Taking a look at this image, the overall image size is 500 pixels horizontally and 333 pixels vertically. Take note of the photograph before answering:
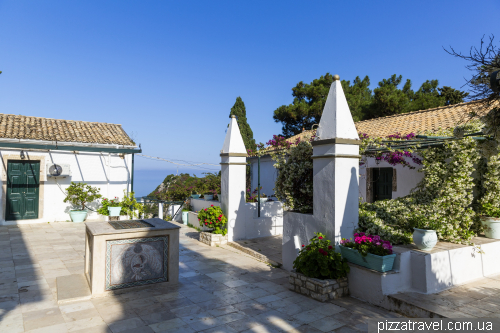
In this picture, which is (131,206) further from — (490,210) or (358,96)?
(358,96)

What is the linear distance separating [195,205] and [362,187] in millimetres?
5478

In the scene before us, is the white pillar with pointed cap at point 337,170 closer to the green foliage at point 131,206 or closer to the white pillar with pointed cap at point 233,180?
the white pillar with pointed cap at point 233,180

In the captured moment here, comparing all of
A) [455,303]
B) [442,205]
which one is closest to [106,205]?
[442,205]

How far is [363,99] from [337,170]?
→ 14858 mm

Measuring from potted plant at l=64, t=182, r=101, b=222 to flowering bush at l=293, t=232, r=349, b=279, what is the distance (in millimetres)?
9172

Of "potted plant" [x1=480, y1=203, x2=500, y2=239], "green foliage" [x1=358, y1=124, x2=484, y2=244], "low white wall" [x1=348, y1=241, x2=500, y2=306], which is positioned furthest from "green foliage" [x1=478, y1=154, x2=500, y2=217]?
"low white wall" [x1=348, y1=241, x2=500, y2=306]

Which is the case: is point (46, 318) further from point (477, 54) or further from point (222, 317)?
point (477, 54)

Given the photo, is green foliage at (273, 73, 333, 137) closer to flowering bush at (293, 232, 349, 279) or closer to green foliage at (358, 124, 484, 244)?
green foliage at (358, 124, 484, 244)

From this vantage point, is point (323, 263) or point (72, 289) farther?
point (72, 289)

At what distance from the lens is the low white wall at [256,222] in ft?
27.4

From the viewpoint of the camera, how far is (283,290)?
493 cm

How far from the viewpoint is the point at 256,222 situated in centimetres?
865

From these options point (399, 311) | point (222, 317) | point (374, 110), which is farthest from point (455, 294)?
point (374, 110)

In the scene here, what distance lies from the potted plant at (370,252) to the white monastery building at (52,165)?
937 centimetres
